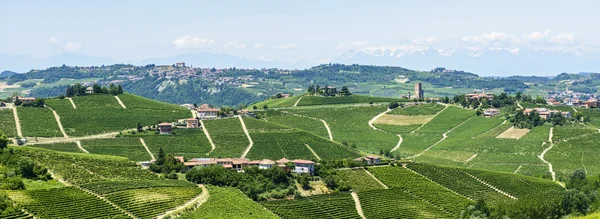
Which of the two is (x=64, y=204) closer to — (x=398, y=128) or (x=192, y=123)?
(x=192, y=123)

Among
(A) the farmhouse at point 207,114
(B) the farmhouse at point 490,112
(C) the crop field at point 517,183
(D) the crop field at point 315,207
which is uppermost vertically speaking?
(A) the farmhouse at point 207,114

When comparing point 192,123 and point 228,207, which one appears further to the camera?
point 192,123

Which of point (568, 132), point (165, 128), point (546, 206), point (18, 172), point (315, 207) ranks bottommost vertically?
point (546, 206)

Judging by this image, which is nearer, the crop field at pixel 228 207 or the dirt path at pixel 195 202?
the dirt path at pixel 195 202

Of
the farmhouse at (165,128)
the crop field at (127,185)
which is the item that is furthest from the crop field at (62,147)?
the crop field at (127,185)

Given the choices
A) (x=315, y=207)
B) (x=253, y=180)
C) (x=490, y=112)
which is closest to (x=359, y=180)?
(x=315, y=207)

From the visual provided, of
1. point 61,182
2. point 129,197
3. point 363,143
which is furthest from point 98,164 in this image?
point 363,143

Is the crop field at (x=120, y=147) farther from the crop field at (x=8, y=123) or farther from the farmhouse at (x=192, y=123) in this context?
the farmhouse at (x=192, y=123)
